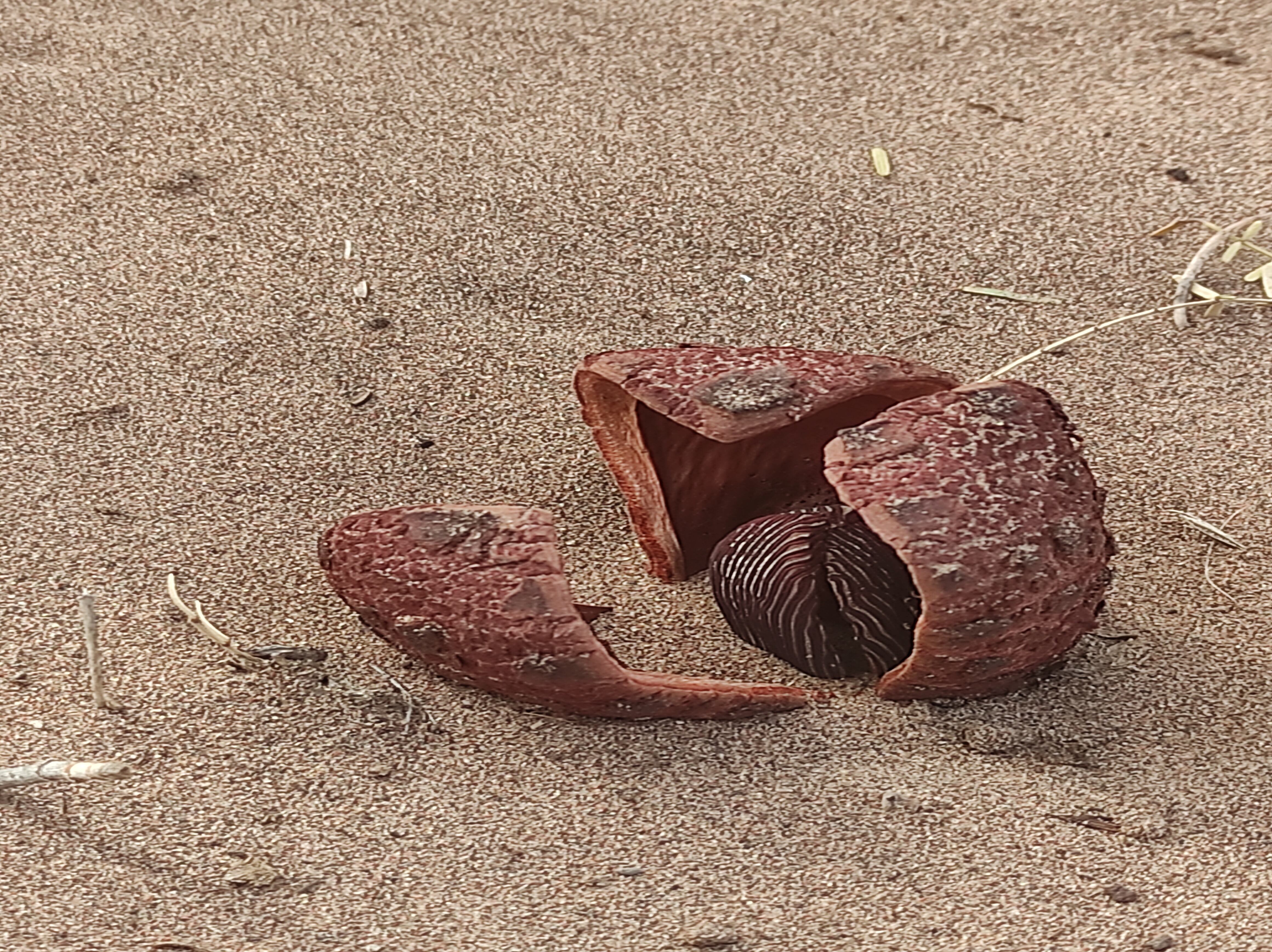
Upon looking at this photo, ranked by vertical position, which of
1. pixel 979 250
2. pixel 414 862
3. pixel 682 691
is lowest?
pixel 414 862

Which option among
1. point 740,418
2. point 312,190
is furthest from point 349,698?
point 312,190

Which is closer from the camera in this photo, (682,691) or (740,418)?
(682,691)

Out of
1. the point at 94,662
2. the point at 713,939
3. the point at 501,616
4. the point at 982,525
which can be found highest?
the point at 982,525

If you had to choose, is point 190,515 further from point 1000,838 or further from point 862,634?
point 1000,838

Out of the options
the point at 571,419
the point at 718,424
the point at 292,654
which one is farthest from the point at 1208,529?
the point at 292,654

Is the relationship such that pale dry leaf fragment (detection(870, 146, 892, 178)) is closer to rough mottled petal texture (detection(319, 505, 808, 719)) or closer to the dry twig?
rough mottled petal texture (detection(319, 505, 808, 719))

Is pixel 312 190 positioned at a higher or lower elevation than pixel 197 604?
higher

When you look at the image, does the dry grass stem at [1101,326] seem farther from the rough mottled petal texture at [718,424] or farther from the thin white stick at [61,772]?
the thin white stick at [61,772]

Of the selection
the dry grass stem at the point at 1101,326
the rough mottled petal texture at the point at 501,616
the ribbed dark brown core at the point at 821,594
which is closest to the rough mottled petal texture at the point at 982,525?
the ribbed dark brown core at the point at 821,594

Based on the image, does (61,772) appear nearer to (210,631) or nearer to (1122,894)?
(210,631)
